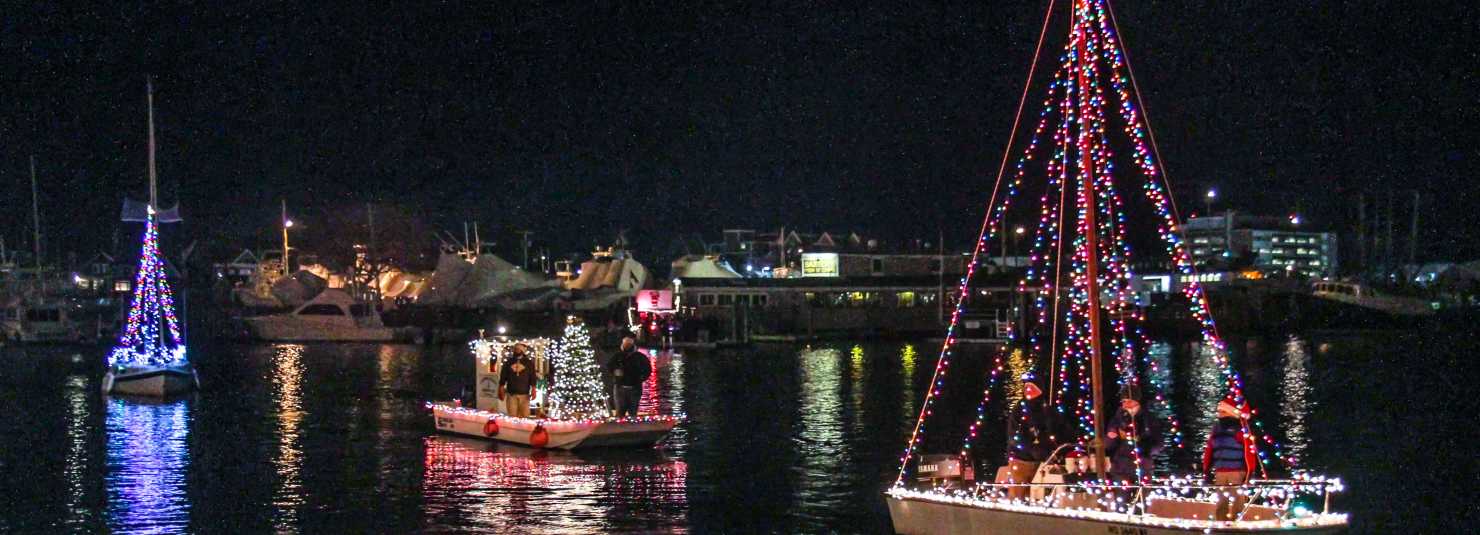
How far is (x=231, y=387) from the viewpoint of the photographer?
130ft

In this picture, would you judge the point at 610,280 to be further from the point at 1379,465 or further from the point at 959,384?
the point at 1379,465

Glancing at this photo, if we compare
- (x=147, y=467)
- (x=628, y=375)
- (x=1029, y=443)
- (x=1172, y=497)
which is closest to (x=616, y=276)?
(x=628, y=375)

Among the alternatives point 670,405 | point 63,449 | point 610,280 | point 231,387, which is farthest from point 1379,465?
point 610,280

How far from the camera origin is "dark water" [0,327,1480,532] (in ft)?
56.5

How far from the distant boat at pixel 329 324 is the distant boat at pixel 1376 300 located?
55345mm

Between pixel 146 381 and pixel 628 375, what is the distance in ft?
58.9

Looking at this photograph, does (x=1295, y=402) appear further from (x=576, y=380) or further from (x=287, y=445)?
(x=287, y=445)

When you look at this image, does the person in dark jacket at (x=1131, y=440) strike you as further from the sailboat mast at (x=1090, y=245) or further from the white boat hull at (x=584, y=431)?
the white boat hull at (x=584, y=431)

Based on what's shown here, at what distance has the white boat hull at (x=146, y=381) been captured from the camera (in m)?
35.9

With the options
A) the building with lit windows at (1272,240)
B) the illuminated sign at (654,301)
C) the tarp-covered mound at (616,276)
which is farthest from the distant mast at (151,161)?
the building with lit windows at (1272,240)

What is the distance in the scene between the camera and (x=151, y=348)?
125 feet

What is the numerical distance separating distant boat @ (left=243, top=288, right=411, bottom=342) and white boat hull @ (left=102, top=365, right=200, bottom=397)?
32220mm

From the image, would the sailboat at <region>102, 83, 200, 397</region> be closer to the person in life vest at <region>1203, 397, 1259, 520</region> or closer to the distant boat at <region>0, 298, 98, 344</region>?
the person in life vest at <region>1203, 397, 1259, 520</region>

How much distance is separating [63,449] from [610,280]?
6027 cm
